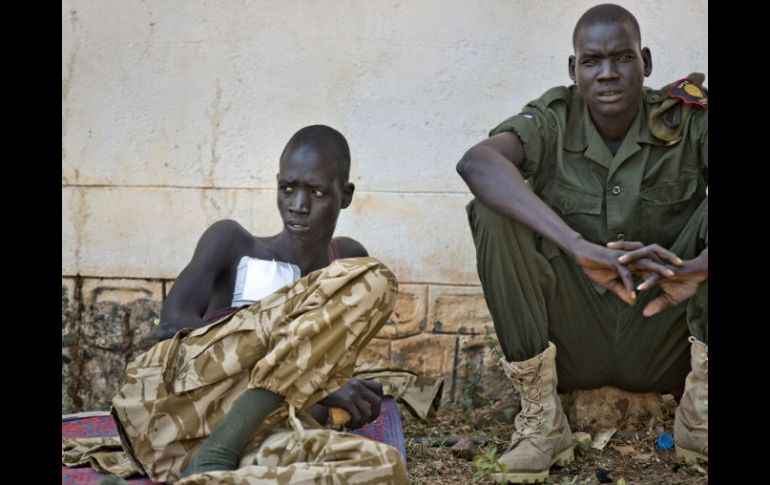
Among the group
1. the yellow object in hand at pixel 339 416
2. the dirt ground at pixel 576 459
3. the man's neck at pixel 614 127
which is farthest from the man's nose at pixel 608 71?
the yellow object in hand at pixel 339 416

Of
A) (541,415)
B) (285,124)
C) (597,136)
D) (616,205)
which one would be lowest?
(541,415)

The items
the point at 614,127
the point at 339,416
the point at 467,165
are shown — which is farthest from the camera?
the point at 614,127

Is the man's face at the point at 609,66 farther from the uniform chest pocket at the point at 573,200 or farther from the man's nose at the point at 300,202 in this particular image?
the man's nose at the point at 300,202

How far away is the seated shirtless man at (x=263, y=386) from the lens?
291cm

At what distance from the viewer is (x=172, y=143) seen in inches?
200

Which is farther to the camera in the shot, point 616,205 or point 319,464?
point 616,205

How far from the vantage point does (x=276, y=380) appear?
303 cm

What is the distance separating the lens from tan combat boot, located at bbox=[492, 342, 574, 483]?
3.63 meters

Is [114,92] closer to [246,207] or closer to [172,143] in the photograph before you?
[172,143]

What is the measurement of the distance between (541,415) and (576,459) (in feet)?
1.01

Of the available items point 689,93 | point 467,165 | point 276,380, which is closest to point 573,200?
point 467,165

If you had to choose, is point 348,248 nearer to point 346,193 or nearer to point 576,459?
point 346,193

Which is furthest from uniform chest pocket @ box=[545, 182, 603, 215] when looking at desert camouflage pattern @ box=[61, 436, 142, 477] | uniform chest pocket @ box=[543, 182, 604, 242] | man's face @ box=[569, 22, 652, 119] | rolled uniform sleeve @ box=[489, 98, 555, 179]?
desert camouflage pattern @ box=[61, 436, 142, 477]

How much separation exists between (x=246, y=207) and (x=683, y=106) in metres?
2.23
